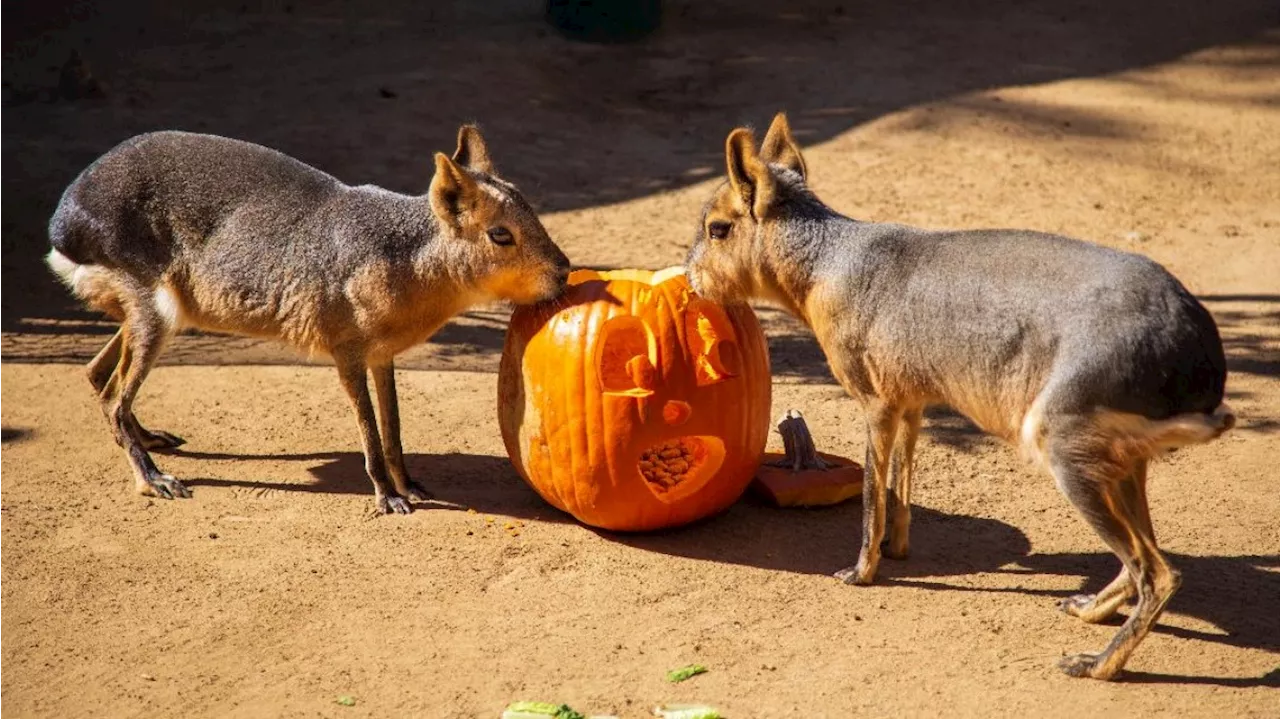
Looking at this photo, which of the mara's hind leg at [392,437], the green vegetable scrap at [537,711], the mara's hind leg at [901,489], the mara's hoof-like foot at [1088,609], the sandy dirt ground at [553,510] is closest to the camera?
the green vegetable scrap at [537,711]

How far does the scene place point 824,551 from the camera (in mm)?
6086

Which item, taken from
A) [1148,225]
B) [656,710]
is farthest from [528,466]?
[1148,225]

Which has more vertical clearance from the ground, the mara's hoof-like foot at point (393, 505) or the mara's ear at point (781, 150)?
the mara's ear at point (781, 150)

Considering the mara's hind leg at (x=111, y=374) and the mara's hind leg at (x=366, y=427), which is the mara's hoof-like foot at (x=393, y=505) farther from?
the mara's hind leg at (x=111, y=374)

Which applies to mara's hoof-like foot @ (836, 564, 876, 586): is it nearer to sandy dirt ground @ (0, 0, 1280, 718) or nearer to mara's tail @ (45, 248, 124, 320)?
sandy dirt ground @ (0, 0, 1280, 718)

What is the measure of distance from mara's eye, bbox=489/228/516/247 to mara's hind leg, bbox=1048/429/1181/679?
240 centimetres

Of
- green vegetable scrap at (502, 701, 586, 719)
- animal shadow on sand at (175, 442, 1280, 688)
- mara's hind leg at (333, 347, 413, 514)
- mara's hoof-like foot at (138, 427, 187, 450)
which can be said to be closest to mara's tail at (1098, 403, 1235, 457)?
animal shadow on sand at (175, 442, 1280, 688)

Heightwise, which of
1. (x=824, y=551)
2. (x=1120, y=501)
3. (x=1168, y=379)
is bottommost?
(x=824, y=551)

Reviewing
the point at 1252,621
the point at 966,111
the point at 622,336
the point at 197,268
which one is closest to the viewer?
the point at 1252,621

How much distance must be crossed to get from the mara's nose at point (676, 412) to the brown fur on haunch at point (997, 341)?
0.45m

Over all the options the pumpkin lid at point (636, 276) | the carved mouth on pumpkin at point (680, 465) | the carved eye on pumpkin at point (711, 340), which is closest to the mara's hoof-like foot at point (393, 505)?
the carved mouth on pumpkin at point (680, 465)

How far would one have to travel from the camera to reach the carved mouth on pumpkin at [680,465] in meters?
6.04

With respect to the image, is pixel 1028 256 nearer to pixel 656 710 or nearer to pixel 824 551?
pixel 824 551

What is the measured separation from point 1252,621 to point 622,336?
8.57 ft
